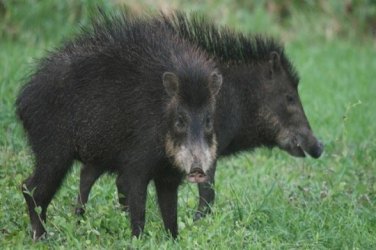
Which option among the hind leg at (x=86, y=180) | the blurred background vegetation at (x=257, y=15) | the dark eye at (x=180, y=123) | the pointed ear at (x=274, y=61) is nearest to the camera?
the dark eye at (x=180, y=123)

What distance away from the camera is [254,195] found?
719 cm

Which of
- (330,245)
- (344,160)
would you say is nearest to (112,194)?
(330,245)

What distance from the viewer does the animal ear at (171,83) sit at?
5934 mm

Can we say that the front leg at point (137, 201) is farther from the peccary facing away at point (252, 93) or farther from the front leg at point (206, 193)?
the peccary facing away at point (252, 93)

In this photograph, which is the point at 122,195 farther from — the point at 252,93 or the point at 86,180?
the point at 252,93

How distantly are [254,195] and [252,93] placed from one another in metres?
0.95

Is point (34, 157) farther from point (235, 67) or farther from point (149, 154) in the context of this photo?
point (235, 67)

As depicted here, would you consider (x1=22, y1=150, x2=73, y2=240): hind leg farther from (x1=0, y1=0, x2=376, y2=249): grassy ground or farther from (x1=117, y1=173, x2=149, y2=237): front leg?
(x1=117, y1=173, x2=149, y2=237): front leg

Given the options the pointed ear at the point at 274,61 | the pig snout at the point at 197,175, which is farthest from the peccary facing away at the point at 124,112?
the pointed ear at the point at 274,61

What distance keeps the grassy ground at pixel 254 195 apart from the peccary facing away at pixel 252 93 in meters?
0.35

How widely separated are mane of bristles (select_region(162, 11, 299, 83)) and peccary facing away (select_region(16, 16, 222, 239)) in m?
0.60

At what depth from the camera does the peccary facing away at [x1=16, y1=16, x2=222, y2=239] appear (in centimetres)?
596

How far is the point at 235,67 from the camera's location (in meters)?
7.57

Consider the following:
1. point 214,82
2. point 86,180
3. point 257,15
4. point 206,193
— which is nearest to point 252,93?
point 206,193
